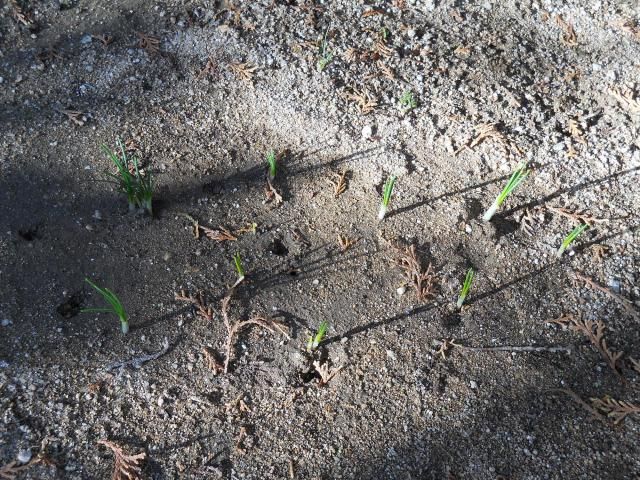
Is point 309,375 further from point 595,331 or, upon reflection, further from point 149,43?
point 149,43

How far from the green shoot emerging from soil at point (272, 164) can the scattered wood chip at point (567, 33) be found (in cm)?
217

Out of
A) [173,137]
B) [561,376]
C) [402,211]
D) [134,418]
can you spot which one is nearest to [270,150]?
[173,137]

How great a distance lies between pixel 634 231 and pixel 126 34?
331 cm

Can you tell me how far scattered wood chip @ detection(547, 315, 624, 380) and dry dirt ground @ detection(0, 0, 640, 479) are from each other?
0.04ft

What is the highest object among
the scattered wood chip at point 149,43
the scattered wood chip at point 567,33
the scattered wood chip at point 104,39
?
the scattered wood chip at point 567,33

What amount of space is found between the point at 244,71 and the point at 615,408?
2.73m

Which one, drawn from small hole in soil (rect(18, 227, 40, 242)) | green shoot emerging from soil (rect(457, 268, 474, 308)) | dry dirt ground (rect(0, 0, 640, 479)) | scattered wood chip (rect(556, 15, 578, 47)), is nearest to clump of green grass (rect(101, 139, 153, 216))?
dry dirt ground (rect(0, 0, 640, 479))

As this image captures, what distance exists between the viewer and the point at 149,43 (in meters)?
3.30

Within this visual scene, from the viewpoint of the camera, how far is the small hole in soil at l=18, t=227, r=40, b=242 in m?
2.71

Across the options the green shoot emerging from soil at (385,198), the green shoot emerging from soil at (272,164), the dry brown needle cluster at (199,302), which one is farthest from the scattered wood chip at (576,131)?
the dry brown needle cluster at (199,302)

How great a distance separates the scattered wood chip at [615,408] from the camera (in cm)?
242

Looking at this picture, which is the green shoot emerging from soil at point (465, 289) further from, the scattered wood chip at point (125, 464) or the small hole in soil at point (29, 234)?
the small hole in soil at point (29, 234)

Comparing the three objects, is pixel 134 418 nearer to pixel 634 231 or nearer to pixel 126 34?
pixel 126 34

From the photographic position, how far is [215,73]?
3.28 meters
